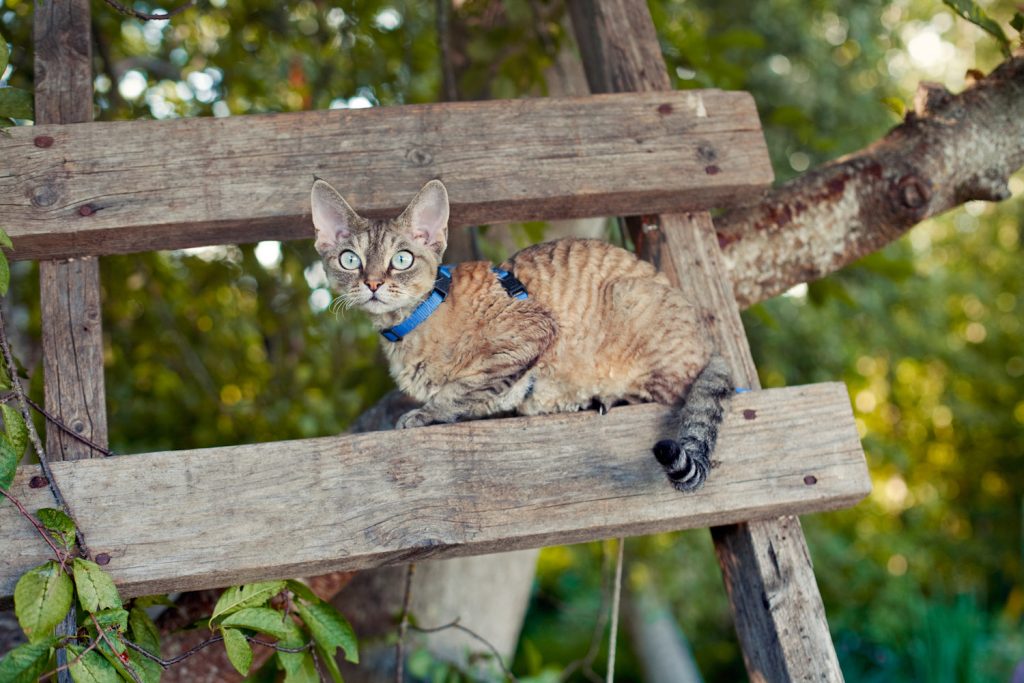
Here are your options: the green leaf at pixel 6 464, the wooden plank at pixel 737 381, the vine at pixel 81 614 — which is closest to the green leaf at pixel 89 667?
the vine at pixel 81 614

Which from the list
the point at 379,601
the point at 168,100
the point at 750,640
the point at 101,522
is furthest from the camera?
the point at 168,100

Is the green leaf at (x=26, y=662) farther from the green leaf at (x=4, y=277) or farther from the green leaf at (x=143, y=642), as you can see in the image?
the green leaf at (x=4, y=277)

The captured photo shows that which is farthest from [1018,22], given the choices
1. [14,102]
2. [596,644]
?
[14,102]

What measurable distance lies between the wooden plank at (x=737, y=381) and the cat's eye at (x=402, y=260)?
2.29 feet

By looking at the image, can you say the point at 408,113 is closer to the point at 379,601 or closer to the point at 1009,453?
the point at 379,601

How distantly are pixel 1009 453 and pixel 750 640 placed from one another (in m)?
10.2

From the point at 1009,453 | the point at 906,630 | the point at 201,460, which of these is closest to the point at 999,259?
the point at 1009,453

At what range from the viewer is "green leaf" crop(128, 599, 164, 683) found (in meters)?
1.84

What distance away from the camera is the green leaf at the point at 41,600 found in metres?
1.66

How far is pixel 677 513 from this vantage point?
206 centimetres

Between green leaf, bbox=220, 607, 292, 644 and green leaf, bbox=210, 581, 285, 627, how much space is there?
0.07 ft

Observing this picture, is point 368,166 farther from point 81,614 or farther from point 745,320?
point 745,320

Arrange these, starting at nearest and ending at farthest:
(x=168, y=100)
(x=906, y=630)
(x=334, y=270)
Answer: (x=334, y=270) → (x=168, y=100) → (x=906, y=630)

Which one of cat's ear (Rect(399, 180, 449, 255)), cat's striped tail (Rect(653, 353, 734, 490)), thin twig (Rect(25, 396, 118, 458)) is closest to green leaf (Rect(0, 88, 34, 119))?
thin twig (Rect(25, 396, 118, 458))
